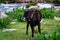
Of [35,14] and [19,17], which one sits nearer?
[35,14]

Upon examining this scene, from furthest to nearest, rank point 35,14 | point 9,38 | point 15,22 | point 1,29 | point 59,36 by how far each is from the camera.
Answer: point 15,22, point 1,29, point 9,38, point 35,14, point 59,36

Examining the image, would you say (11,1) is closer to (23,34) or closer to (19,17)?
(19,17)

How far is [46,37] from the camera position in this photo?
23.0 ft

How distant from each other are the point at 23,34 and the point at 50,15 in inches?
197

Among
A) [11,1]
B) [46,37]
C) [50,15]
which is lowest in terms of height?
[11,1]

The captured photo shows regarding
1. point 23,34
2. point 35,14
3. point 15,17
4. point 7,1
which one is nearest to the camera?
point 35,14

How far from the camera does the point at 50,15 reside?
46.4ft

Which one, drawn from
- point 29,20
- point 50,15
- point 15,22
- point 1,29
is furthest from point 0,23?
point 50,15

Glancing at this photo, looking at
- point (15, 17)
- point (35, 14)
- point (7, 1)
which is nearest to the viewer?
point (35, 14)

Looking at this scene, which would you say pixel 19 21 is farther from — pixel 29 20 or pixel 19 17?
pixel 29 20

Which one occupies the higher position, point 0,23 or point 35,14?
point 35,14

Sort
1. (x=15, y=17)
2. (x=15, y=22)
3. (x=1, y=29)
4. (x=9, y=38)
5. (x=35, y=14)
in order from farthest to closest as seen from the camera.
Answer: (x=15, y=17), (x=15, y=22), (x=1, y=29), (x=9, y=38), (x=35, y=14)

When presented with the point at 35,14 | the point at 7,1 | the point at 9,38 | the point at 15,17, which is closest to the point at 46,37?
the point at 35,14

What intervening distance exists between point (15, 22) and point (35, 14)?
4.35 metres
